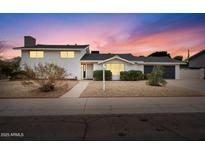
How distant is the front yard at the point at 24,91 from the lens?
10688mm

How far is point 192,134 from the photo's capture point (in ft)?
15.6

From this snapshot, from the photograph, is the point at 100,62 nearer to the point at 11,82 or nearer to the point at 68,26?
the point at 11,82

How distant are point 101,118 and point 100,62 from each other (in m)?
17.1

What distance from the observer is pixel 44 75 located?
1172 cm

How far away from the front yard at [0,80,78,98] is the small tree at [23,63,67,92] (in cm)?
43

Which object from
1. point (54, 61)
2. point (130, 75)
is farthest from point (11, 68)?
point (130, 75)

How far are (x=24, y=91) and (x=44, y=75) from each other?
60.0 inches

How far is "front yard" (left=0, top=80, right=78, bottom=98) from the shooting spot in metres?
10.7

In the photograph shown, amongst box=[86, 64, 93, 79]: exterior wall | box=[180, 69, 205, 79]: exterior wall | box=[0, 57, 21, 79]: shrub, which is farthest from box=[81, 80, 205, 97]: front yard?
box=[180, 69, 205, 79]: exterior wall

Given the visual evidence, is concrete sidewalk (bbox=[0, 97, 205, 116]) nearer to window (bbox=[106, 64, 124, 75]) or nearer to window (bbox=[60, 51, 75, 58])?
window (bbox=[60, 51, 75, 58])

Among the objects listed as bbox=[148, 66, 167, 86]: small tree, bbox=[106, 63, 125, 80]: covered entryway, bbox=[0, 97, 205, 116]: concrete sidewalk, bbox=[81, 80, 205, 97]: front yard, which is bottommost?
bbox=[0, 97, 205, 116]: concrete sidewalk

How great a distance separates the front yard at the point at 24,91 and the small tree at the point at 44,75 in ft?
1.40

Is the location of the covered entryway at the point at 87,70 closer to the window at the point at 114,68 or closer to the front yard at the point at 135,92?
the window at the point at 114,68
